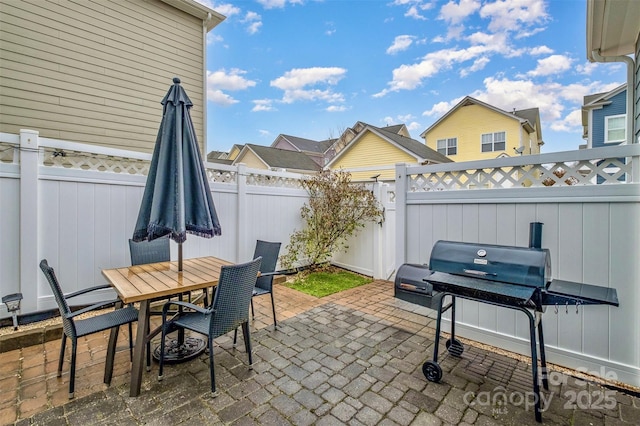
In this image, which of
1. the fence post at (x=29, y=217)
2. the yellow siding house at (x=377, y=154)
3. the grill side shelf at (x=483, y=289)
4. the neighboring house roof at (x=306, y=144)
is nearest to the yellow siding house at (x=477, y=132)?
the yellow siding house at (x=377, y=154)

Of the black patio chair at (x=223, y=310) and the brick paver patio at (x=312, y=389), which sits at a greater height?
the black patio chair at (x=223, y=310)

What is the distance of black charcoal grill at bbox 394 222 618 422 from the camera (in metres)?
2.15

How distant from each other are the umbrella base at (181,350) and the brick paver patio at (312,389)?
0.08 metres

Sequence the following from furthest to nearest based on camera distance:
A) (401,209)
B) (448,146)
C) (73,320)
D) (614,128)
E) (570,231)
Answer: (448,146) → (614,128) → (401,209) → (570,231) → (73,320)

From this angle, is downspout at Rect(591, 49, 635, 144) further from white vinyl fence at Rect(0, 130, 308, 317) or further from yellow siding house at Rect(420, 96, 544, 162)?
yellow siding house at Rect(420, 96, 544, 162)

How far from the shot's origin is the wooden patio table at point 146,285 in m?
2.39

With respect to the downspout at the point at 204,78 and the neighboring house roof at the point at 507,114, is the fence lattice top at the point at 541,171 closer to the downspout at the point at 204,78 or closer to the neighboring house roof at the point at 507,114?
the downspout at the point at 204,78

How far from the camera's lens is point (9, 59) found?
4605 millimetres

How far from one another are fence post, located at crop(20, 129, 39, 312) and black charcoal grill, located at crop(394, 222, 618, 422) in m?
4.46

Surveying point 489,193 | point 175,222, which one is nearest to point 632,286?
point 489,193

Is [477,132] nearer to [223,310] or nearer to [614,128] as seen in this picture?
[614,128]

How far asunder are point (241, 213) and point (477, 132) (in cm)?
1739

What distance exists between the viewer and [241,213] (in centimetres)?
539

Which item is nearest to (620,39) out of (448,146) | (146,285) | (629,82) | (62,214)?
(629,82)
